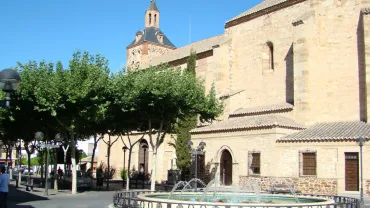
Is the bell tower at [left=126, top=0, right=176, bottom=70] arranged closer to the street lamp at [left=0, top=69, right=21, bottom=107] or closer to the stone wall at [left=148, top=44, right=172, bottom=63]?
the stone wall at [left=148, top=44, right=172, bottom=63]

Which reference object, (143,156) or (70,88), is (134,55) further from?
(70,88)

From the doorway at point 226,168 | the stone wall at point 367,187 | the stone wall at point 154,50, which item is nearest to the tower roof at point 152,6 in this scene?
the stone wall at point 154,50

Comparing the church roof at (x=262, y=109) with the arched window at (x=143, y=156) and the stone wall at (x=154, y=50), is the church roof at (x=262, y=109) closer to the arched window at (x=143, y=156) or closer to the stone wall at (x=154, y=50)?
the arched window at (x=143, y=156)

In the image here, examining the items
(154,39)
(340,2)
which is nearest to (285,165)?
(340,2)

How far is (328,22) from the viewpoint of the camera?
2956cm

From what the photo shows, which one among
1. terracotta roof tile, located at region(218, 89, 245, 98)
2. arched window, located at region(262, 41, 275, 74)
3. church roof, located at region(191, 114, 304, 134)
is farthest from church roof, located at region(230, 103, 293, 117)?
arched window, located at region(262, 41, 275, 74)

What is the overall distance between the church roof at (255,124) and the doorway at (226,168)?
71.2 inches

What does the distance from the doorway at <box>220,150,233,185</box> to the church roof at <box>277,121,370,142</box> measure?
4.58 meters

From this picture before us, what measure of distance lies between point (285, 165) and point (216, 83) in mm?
11533

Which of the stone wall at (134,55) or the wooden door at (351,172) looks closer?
the wooden door at (351,172)

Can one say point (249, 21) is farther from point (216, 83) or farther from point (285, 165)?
point (285, 165)

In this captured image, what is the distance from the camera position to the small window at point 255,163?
2731cm

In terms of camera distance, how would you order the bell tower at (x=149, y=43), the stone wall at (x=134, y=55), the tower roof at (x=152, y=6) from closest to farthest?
the bell tower at (x=149, y=43)
the stone wall at (x=134, y=55)
the tower roof at (x=152, y=6)

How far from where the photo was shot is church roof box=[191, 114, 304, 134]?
27.0m
